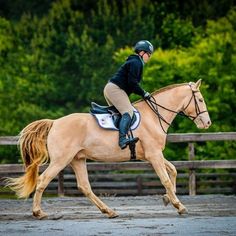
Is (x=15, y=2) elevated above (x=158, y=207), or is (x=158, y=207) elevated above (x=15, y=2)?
(x=15, y=2)

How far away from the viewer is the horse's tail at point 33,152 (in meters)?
14.6

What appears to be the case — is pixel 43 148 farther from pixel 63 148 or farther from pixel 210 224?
pixel 210 224

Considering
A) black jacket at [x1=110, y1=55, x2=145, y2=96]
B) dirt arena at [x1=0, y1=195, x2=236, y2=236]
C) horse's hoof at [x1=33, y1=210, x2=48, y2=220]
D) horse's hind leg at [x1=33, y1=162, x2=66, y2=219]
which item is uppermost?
black jacket at [x1=110, y1=55, x2=145, y2=96]

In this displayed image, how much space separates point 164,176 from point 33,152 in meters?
2.17

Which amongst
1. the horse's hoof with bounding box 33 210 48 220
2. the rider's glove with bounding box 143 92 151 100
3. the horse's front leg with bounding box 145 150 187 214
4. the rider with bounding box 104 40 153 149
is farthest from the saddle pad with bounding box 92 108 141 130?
the horse's hoof with bounding box 33 210 48 220

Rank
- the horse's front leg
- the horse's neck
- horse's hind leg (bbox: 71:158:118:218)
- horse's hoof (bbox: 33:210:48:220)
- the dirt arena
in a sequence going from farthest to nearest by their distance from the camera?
1. the horse's neck
2. horse's hind leg (bbox: 71:158:118:218)
3. the horse's front leg
4. horse's hoof (bbox: 33:210:48:220)
5. the dirt arena

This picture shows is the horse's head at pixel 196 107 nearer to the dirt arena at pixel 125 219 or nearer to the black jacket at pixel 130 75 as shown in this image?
the black jacket at pixel 130 75

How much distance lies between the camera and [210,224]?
1245cm

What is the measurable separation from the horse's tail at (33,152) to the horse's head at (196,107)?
227 centimetres

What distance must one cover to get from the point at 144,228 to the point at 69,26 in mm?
37582

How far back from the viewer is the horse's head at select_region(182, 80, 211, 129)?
15.0m

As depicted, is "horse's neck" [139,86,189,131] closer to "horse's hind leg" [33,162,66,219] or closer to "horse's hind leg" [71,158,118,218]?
"horse's hind leg" [71,158,118,218]

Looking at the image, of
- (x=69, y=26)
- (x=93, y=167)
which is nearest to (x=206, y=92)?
(x=69, y=26)

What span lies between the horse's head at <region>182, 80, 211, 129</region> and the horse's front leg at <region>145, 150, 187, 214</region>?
114 centimetres
